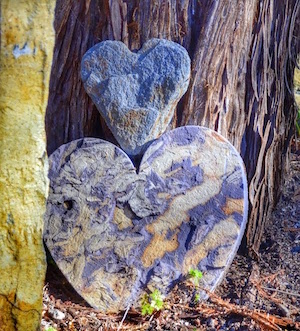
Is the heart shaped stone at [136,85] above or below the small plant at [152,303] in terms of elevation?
above

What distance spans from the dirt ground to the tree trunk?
7.5 inches

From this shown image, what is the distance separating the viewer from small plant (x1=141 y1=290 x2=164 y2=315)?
2.36 metres

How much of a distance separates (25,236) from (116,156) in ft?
2.20

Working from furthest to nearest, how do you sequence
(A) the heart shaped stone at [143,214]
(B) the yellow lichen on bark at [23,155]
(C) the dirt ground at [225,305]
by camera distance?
(A) the heart shaped stone at [143,214] < (C) the dirt ground at [225,305] < (B) the yellow lichen on bark at [23,155]

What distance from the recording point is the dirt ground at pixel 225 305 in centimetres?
231

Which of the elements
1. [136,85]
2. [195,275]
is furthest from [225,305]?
[136,85]

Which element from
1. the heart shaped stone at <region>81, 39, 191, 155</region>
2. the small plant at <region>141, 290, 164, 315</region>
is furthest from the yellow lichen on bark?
the heart shaped stone at <region>81, 39, 191, 155</region>

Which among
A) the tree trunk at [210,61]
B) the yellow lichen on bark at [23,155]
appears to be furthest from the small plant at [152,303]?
the tree trunk at [210,61]

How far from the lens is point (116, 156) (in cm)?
241

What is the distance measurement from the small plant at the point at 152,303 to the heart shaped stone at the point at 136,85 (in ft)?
2.00

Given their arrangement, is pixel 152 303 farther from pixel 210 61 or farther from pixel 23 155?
pixel 210 61

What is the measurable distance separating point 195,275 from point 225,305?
177 mm

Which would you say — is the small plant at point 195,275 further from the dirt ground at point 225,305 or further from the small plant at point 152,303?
the small plant at point 152,303

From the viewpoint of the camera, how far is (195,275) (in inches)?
94.3
